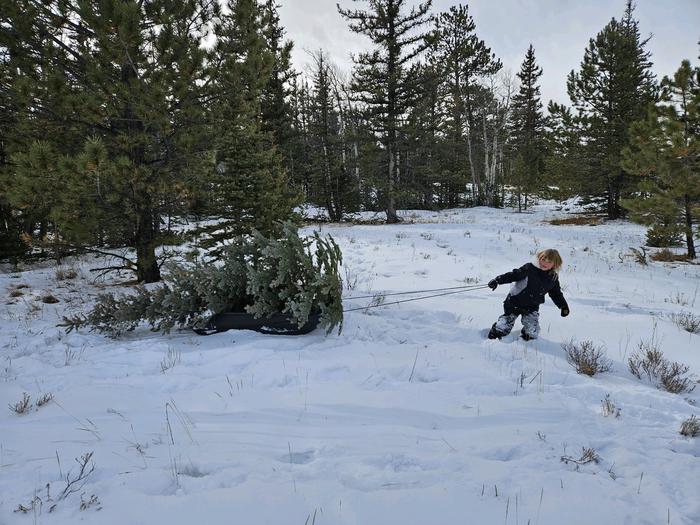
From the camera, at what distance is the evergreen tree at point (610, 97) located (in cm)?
1791

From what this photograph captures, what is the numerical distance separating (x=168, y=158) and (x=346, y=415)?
613 cm

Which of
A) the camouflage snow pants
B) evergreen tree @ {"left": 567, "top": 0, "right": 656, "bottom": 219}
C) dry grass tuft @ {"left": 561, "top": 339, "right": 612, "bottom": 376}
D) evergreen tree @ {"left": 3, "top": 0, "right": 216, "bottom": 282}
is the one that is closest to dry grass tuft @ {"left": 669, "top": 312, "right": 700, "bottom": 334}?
dry grass tuft @ {"left": 561, "top": 339, "right": 612, "bottom": 376}

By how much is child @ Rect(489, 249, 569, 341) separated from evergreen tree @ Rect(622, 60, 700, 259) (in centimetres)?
921

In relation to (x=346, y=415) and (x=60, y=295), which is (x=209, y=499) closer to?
(x=346, y=415)

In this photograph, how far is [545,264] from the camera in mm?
4523

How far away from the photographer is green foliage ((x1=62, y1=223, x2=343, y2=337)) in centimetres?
452

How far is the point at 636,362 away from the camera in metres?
3.79

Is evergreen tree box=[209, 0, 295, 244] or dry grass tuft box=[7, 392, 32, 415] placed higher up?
evergreen tree box=[209, 0, 295, 244]

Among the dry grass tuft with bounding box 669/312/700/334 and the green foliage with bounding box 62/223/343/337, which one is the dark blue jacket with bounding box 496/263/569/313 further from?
the green foliage with bounding box 62/223/343/337

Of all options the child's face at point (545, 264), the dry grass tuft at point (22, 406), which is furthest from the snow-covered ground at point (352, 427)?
the child's face at point (545, 264)

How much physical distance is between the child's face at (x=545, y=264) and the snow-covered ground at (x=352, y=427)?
903 millimetres

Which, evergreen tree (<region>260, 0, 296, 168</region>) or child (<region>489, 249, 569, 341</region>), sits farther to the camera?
evergreen tree (<region>260, 0, 296, 168</region>)

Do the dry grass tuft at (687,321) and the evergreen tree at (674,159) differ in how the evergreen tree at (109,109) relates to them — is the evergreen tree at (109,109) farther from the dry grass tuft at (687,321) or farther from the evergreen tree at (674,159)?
the evergreen tree at (674,159)

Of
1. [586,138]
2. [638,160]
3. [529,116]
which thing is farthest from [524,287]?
[529,116]
